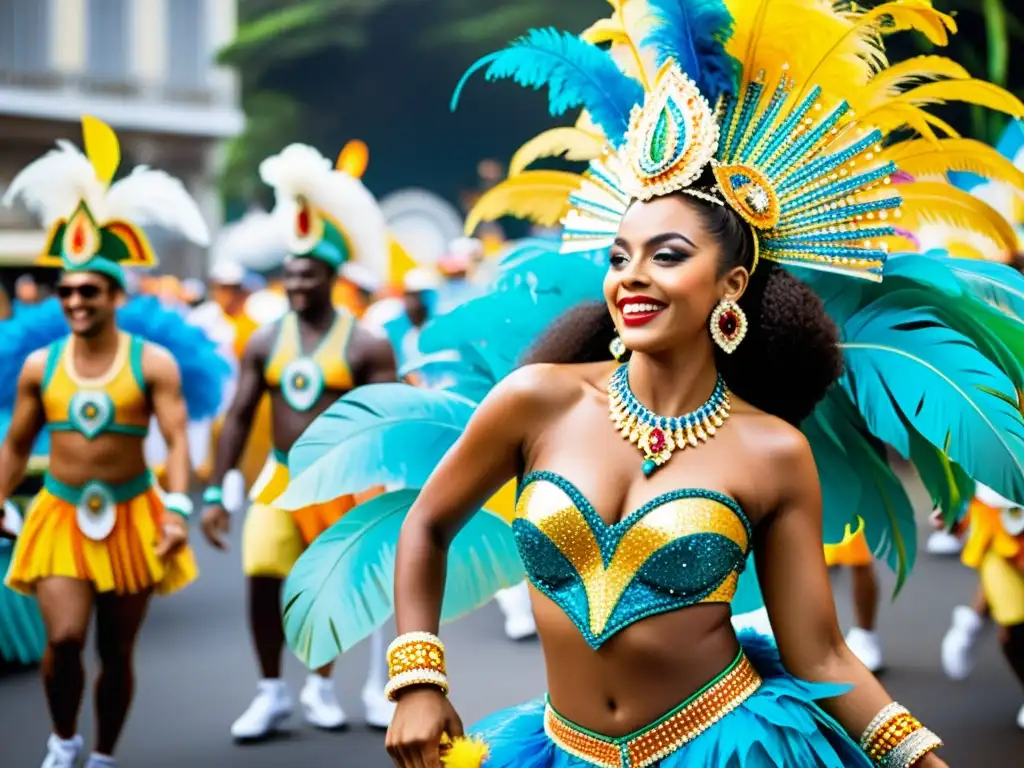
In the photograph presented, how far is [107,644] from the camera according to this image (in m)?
4.44

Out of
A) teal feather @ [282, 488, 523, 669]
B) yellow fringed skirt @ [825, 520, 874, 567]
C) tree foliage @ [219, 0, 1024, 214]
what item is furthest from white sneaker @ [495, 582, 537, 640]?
tree foliage @ [219, 0, 1024, 214]

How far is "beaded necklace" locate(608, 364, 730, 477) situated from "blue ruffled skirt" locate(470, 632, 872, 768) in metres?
0.39

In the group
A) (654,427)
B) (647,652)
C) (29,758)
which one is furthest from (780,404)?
(29,758)

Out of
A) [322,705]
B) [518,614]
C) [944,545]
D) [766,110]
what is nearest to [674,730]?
[766,110]

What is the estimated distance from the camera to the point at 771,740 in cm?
200

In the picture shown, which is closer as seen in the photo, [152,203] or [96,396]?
[96,396]

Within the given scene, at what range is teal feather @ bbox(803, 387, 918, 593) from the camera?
2.55 metres

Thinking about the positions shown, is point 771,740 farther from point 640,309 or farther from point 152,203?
point 152,203

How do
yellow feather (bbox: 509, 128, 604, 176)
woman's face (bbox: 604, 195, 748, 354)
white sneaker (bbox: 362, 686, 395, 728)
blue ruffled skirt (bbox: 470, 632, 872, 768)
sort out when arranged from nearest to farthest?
blue ruffled skirt (bbox: 470, 632, 872, 768) → woman's face (bbox: 604, 195, 748, 354) → yellow feather (bbox: 509, 128, 604, 176) → white sneaker (bbox: 362, 686, 395, 728)

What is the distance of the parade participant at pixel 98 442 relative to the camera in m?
4.39

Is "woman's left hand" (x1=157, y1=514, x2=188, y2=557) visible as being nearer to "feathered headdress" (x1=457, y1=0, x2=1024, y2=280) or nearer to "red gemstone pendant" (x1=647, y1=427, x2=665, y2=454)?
"feathered headdress" (x1=457, y1=0, x2=1024, y2=280)

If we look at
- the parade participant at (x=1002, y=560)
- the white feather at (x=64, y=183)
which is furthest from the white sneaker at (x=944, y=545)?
the white feather at (x=64, y=183)

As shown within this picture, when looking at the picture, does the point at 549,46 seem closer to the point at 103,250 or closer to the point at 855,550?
the point at 103,250

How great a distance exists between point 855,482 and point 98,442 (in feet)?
9.21
